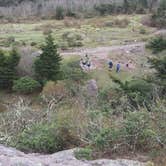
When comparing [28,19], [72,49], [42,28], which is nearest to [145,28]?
[42,28]

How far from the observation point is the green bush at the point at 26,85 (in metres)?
26.8

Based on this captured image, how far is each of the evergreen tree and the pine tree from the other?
1.30m

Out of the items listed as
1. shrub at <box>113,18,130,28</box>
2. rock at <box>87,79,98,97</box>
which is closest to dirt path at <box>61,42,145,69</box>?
rock at <box>87,79,98,97</box>

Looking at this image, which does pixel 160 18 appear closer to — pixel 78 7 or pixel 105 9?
pixel 105 9

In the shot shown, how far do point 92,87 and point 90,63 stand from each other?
18.8 ft

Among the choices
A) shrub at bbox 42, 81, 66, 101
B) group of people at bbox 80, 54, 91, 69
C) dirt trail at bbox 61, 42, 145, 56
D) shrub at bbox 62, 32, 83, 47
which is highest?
shrub at bbox 42, 81, 66, 101

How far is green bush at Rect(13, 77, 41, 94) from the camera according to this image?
87.8ft

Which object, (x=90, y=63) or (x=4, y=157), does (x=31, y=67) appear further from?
(x=4, y=157)

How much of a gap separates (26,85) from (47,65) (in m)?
1.99

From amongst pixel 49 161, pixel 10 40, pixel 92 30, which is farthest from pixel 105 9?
pixel 49 161

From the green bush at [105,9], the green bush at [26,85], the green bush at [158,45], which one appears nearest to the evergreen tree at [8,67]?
the green bush at [26,85]

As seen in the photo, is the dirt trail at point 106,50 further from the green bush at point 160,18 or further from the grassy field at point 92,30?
the green bush at point 160,18

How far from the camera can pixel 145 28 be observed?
50.3m

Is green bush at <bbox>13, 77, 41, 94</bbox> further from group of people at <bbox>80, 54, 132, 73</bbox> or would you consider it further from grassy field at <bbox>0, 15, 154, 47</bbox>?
grassy field at <bbox>0, 15, 154, 47</bbox>
